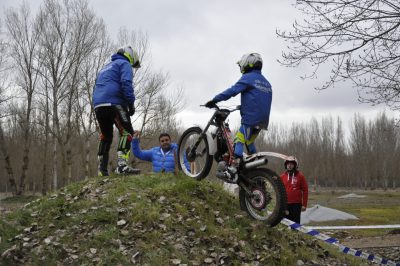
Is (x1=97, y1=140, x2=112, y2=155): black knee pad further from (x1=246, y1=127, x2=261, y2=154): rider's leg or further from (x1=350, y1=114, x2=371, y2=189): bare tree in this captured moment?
(x1=350, y1=114, x2=371, y2=189): bare tree

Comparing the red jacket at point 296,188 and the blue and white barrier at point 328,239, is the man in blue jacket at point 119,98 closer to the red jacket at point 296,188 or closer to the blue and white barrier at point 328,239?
the blue and white barrier at point 328,239

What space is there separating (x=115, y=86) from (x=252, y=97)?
2.51 m

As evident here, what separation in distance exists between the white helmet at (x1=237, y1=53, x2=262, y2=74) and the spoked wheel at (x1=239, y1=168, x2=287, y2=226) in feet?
5.45

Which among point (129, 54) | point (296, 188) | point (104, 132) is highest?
point (129, 54)

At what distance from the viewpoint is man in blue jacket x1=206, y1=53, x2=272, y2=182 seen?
6773 mm

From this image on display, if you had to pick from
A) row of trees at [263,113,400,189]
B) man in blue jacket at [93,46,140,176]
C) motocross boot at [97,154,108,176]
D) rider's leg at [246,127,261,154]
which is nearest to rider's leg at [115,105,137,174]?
man in blue jacket at [93,46,140,176]

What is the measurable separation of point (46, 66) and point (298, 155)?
63.1 m

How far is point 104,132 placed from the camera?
8.20 meters

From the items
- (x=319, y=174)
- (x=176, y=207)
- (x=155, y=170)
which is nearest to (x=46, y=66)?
(x=155, y=170)

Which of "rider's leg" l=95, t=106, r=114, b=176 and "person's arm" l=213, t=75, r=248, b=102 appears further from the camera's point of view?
"rider's leg" l=95, t=106, r=114, b=176

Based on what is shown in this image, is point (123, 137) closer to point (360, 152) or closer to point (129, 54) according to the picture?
point (129, 54)

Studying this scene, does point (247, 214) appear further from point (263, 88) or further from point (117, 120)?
point (117, 120)

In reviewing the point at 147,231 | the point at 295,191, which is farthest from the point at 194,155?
the point at 295,191

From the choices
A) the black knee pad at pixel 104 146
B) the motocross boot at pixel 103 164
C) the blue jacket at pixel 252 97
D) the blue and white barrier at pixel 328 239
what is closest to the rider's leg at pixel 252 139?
the blue jacket at pixel 252 97
